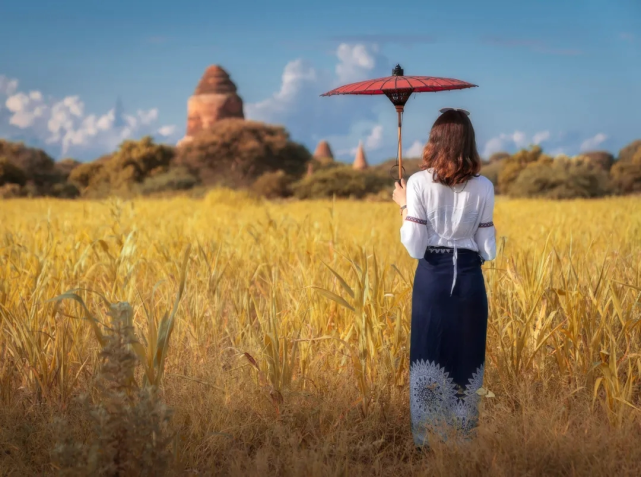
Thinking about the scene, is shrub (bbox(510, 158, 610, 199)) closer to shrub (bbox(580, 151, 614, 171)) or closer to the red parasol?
the red parasol

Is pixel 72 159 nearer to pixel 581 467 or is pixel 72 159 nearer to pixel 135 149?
pixel 135 149

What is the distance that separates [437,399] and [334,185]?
56.6 ft

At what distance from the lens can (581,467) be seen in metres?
1.86

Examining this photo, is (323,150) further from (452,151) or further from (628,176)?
(452,151)

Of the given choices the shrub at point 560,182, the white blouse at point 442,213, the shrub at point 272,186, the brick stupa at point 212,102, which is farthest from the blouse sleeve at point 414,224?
the brick stupa at point 212,102

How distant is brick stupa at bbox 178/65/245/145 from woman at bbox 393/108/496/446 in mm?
36689

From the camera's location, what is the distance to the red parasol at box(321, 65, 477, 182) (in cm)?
238

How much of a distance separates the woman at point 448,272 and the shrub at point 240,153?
2569 cm

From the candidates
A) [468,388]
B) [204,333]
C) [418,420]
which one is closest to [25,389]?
[204,333]

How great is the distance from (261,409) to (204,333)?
89 centimetres

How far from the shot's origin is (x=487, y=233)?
7.16 ft

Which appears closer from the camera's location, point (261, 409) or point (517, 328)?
point (261, 409)

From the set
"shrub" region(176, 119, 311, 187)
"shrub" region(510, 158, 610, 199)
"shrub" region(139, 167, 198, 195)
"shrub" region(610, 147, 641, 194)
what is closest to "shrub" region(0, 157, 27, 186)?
"shrub" region(139, 167, 198, 195)

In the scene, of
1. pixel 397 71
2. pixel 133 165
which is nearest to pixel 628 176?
pixel 133 165
